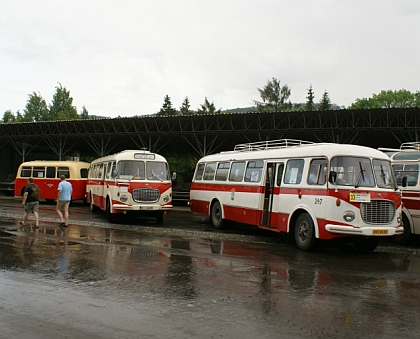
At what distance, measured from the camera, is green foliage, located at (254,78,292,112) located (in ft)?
253

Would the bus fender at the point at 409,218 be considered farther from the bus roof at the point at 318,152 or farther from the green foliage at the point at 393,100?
the green foliage at the point at 393,100

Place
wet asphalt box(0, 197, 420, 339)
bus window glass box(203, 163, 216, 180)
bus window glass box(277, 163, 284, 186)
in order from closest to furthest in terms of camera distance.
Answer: wet asphalt box(0, 197, 420, 339) → bus window glass box(277, 163, 284, 186) → bus window glass box(203, 163, 216, 180)

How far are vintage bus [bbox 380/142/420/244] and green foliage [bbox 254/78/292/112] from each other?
211 ft

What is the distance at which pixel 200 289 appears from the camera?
725 centimetres

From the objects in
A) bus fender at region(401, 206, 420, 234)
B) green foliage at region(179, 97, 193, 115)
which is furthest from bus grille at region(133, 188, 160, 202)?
green foliage at region(179, 97, 193, 115)

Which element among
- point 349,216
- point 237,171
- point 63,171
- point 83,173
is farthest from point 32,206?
point 63,171

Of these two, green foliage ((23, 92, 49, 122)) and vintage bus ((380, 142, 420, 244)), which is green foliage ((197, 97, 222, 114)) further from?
vintage bus ((380, 142, 420, 244))

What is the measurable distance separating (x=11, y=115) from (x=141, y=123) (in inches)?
3930

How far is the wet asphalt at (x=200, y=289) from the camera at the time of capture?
17.9ft

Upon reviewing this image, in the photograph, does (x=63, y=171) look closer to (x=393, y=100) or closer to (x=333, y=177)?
(x=333, y=177)

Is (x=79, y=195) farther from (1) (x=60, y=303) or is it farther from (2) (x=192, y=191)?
(1) (x=60, y=303)

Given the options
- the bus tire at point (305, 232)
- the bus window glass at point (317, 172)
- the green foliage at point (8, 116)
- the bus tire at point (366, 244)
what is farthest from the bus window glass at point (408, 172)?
the green foliage at point (8, 116)

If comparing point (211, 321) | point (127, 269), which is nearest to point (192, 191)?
point (127, 269)

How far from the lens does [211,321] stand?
565 centimetres
